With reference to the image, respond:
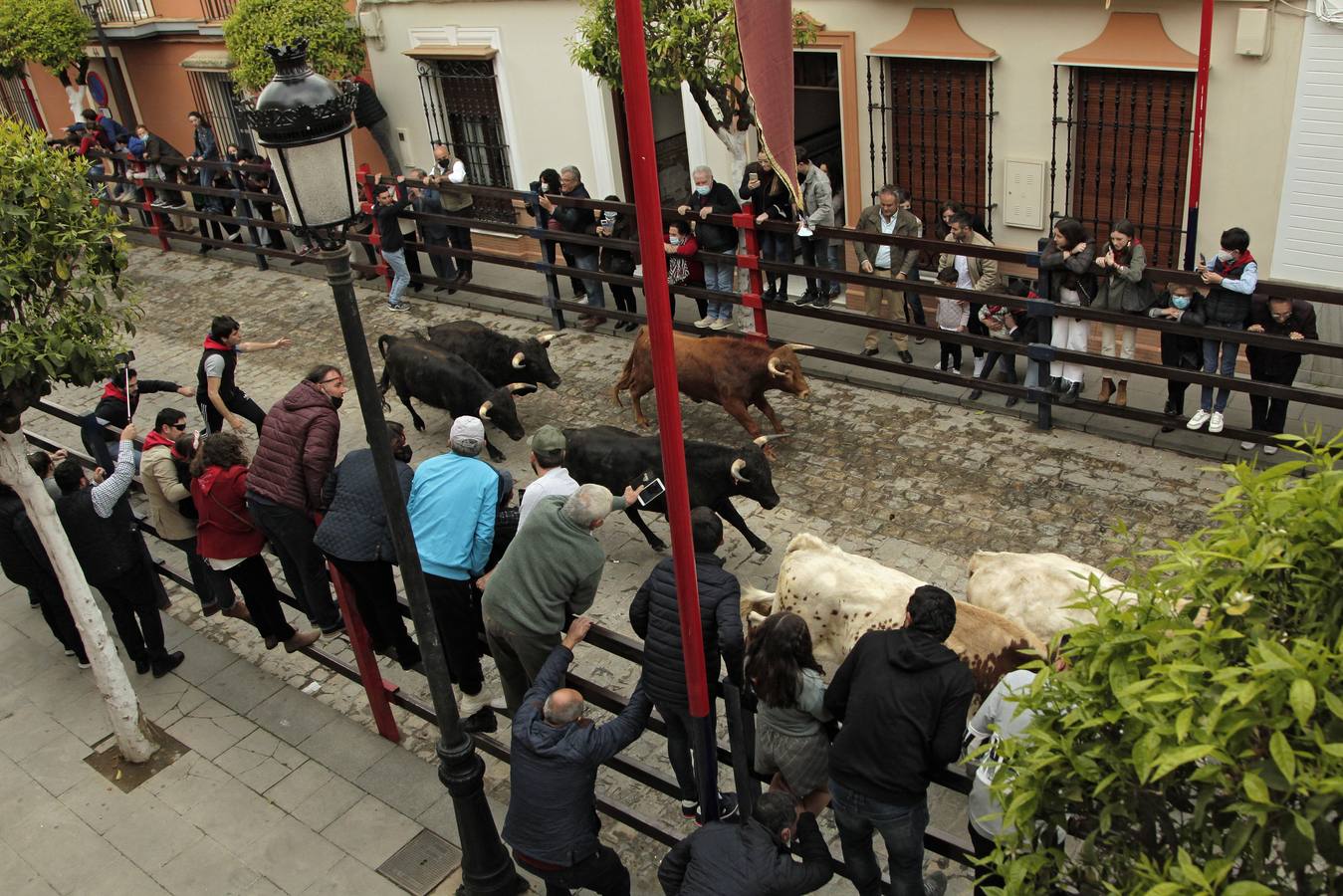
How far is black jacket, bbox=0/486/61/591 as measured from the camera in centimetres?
795

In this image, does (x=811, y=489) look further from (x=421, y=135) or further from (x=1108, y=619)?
(x=421, y=135)

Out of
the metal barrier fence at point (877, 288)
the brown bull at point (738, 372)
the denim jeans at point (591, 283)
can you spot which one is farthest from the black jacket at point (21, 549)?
the denim jeans at point (591, 283)

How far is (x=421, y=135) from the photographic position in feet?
57.4

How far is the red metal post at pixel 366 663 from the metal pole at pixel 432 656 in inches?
47.6

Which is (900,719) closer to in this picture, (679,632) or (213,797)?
(679,632)

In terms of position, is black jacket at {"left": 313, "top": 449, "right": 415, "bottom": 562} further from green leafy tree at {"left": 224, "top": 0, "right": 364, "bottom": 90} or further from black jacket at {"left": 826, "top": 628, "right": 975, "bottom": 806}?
green leafy tree at {"left": 224, "top": 0, "right": 364, "bottom": 90}

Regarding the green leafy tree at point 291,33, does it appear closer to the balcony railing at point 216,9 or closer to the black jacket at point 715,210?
the balcony railing at point 216,9

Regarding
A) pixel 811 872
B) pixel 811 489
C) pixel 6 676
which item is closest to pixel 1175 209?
pixel 811 489

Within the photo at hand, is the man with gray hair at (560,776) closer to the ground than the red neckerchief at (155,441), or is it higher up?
closer to the ground

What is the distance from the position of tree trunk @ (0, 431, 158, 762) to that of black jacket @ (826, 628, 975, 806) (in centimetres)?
464

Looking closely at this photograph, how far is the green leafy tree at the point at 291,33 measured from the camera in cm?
1653

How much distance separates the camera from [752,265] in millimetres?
11695

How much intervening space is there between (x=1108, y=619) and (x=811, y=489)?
6.73 meters

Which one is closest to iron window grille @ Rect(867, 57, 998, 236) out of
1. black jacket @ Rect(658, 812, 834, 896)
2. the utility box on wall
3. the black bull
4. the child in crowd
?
the utility box on wall
